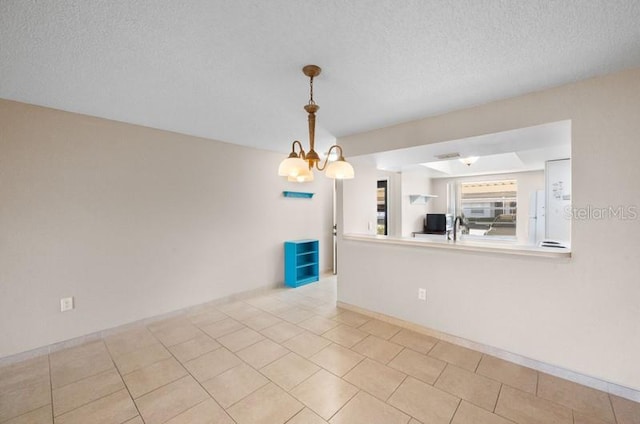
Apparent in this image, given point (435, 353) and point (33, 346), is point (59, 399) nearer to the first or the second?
point (33, 346)

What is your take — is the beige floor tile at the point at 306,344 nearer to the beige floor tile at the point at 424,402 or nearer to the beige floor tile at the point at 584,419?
the beige floor tile at the point at 424,402

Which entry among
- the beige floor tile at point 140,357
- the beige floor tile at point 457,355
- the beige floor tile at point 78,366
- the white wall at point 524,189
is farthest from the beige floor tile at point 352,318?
the white wall at point 524,189

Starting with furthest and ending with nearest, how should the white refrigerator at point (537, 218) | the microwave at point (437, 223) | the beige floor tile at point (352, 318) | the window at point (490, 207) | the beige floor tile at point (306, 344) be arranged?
the microwave at point (437, 223), the window at point (490, 207), the white refrigerator at point (537, 218), the beige floor tile at point (352, 318), the beige floor tile at point (306, 344)

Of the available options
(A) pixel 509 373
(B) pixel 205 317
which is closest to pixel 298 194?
(B) pixel 205 317

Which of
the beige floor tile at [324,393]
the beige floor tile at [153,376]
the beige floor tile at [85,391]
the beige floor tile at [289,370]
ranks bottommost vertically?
the beige floor tile at [85,391]

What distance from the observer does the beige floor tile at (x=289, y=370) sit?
2.08 meters

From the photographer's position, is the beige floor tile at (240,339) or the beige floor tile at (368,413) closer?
the beige floor tile at (368,413)

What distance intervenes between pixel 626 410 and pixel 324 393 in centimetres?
211

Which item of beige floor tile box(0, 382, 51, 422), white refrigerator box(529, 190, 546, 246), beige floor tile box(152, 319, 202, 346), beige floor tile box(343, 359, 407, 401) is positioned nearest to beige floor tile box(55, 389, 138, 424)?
beige floor tile box(0, 382, 51, 422)

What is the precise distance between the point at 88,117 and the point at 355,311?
390 centimetres

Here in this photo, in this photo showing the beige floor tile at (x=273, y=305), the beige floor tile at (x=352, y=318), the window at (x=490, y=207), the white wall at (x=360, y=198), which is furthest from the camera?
the window at (x=490, y=207)

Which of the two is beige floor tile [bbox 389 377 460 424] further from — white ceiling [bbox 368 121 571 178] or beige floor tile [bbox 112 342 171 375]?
white ceiling [bbox 368 121 571 178]

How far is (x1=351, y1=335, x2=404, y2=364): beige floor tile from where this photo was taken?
244 centimetres

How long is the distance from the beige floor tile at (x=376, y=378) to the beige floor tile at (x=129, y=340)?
7.06 ft
